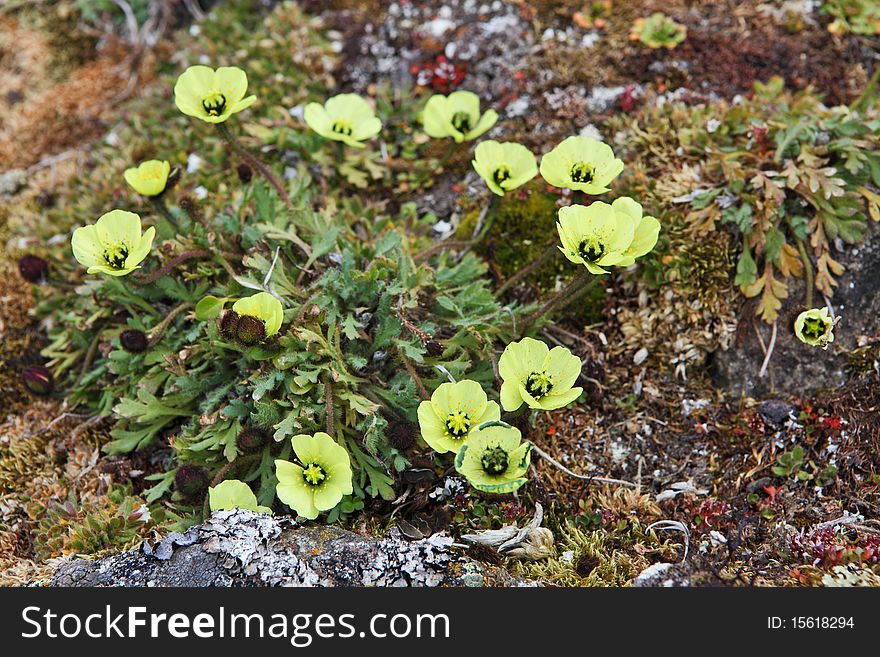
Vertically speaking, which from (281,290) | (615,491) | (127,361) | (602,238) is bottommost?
(615,491)

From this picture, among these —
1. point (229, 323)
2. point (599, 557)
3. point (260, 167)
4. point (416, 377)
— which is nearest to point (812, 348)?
point (599, 557)

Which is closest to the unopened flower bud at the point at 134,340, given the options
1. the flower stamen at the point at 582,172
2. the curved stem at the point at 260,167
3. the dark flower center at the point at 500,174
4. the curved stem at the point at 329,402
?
the curved stem at the point at 260,167

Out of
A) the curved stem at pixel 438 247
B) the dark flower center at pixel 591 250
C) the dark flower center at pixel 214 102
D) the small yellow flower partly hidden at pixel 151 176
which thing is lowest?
the curved stem at pixel 438 247

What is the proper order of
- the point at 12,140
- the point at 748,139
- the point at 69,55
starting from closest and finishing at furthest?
the point at 748,139 → the point at 12,140 → the point at 69,55

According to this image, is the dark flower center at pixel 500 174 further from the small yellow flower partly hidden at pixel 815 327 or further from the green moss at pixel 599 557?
the green moss at pixel 599 557

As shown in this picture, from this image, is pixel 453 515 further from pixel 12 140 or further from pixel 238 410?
pixel 12 140

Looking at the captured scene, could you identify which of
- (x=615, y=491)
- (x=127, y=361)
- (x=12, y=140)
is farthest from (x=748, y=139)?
(x=12, y=140)

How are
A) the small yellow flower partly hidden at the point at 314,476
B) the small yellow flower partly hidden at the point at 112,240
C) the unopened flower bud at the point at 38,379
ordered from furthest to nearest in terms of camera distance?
1. the unopened flower bud at the point at 38,379
2. the small yellow flower partly hidden at the point at 112,240
3. the small yellow flower partly hidden at the point at 314,476

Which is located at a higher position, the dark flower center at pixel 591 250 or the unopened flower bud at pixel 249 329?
the dark flower center at pixel 591 250
